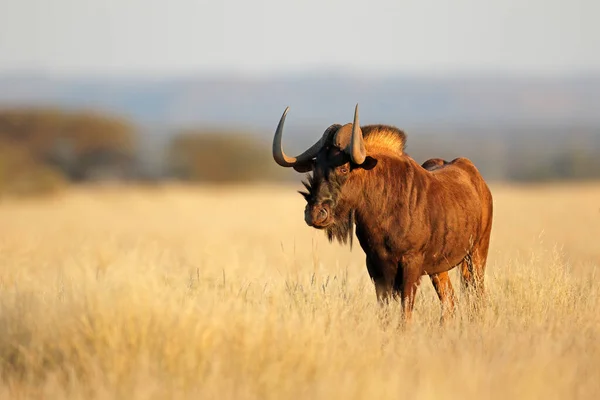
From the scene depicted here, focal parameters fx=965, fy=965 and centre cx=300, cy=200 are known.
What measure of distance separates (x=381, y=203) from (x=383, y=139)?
65 cm

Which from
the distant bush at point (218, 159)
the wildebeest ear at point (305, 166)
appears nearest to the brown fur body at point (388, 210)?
the wildebeest ear at point (305, 166)

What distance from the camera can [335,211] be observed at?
8.43 m

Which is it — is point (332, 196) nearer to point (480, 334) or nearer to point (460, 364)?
point (480, 334)

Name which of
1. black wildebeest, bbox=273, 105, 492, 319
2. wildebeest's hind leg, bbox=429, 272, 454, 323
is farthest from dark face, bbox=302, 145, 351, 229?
wildebeest's hind leg, bbox=429, 272, 454, 323

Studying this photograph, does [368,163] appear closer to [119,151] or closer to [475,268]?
[475,268]

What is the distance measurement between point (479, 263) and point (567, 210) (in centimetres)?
1488

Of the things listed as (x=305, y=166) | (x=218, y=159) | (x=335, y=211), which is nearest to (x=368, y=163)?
(x=335, y=211)

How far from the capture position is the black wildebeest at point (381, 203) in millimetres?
8375

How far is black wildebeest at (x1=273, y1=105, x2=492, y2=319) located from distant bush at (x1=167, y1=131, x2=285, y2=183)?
146 feet

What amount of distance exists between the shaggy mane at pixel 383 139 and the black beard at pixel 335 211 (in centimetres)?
53

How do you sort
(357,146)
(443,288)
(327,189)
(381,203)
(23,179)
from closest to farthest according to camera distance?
(357,146), (327,189), (381,203), (443,288), (23,179)

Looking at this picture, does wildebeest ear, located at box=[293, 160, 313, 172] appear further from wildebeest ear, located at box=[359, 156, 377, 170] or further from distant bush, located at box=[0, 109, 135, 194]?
distant bush, located at box=[0, 109, 135, 194]

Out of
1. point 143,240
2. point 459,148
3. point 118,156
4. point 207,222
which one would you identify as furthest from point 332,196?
point 459,148

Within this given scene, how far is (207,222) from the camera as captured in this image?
2458 centimetres
